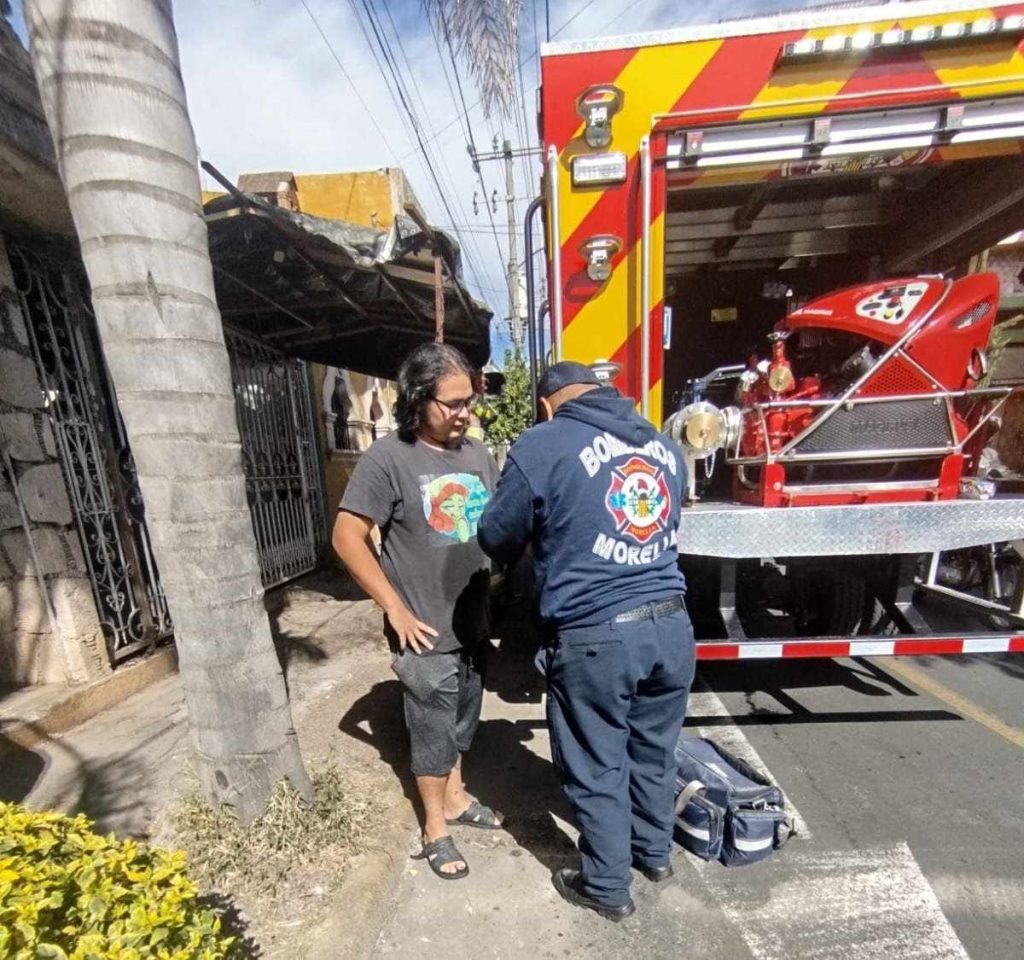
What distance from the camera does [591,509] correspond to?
1.75 m

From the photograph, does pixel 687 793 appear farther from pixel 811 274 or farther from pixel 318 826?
pixel 811 274

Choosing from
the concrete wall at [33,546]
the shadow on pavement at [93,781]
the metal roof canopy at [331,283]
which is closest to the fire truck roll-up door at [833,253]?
the metal roof canopy at [331,283]

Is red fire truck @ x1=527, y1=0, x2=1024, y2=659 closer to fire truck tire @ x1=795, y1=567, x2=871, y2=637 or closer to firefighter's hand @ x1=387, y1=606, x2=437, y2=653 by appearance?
fire truck tire @ x1=795, y1=567, x2=871, y2=637

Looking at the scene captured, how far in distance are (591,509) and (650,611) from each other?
378 millimetres

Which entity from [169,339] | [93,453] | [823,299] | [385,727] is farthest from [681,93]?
[93,453]

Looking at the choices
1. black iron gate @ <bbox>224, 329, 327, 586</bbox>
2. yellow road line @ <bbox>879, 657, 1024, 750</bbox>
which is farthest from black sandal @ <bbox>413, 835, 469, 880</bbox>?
black iron gate @ <bbox>224, 329, 327, 586</bbox>

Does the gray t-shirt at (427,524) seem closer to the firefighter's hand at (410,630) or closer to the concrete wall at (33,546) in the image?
the firefighter's hand at (410,630)

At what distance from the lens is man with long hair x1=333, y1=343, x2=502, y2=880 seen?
6.50 feet

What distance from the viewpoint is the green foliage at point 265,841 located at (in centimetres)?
188

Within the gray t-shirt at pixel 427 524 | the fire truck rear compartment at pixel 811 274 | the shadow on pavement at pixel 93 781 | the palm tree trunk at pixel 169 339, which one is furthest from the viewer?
the fire truck rear compartment at pixel 811 274

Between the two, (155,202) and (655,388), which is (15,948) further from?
(655,388)

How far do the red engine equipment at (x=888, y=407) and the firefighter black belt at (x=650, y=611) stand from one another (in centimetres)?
103

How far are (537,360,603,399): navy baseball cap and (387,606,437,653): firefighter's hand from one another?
91 cm

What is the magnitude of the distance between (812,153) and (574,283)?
3.66 ft
